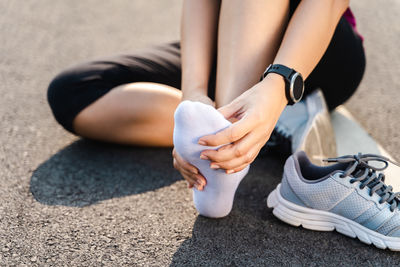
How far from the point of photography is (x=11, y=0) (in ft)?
10.1

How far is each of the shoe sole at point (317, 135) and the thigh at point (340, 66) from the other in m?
0.06

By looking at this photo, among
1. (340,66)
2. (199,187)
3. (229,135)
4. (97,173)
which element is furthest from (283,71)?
(97,173)

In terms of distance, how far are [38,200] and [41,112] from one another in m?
0.64

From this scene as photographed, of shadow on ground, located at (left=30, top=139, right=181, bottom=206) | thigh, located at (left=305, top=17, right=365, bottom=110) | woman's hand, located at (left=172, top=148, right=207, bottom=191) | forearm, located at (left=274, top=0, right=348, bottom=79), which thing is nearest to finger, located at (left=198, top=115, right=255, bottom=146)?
woman's hand, located at (left=172, top=148, right=207, bottom=191)

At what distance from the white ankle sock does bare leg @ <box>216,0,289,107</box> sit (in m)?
0.18

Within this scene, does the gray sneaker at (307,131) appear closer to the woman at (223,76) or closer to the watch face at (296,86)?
the woman at (223,76)

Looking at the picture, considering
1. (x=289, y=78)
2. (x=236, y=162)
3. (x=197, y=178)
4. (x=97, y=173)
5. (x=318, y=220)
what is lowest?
(x=97, y=173)

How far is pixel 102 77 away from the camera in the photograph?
1.54 meters

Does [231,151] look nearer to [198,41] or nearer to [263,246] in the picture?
[263,246]

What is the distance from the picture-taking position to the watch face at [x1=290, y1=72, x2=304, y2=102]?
1.09 meters

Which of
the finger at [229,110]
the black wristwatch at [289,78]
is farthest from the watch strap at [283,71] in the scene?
the finger at [229,110]

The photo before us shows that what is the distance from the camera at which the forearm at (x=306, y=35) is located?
3.70 ft

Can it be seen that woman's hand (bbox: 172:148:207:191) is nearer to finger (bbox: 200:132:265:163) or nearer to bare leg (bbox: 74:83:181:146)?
finger (bbox: 200:132:265:163)

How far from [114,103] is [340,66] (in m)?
0.80
